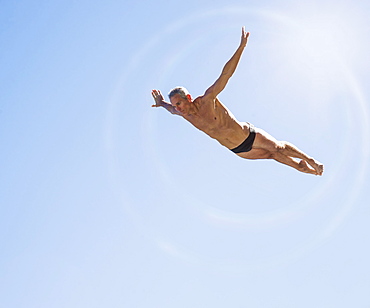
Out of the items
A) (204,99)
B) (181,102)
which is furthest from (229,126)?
(181,102)

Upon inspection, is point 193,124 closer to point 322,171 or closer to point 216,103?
point 216,103

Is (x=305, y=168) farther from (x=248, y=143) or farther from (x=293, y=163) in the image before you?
(x=248, y=143)

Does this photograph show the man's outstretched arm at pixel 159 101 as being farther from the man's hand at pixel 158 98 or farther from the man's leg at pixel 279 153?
the man's leg at pixel 279 153

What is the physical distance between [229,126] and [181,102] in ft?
4.29

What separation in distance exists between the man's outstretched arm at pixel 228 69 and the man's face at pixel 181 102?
2.00 feet

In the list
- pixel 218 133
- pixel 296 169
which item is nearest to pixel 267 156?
pixel 296 169

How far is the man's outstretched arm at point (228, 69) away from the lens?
33.8ft

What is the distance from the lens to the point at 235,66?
10508 mm

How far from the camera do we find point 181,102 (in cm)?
1115

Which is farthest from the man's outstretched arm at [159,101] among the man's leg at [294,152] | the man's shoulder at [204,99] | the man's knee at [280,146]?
the man's leg at [294,152]

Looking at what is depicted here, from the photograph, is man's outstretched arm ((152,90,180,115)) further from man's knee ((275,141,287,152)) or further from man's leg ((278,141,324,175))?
man's leg ((278,141,324,175))

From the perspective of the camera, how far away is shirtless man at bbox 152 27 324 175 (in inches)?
427

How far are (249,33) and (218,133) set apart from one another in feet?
8.13

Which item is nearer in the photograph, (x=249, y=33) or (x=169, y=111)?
(x=249, y=33)
